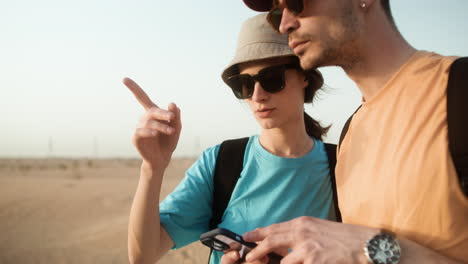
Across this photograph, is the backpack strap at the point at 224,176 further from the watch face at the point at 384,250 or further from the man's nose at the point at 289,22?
the watch face at the point at 384,250

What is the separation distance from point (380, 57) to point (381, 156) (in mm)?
556

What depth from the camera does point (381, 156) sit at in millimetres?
1608

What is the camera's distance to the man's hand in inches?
55.7

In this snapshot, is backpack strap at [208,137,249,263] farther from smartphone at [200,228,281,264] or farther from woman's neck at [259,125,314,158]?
smartphone at [200,228,281,264]

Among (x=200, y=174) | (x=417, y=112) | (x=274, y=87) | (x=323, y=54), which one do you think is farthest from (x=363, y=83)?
(x=200, y=174)

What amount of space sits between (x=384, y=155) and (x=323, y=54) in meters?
0.67

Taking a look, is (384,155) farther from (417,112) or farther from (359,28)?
(359,28)

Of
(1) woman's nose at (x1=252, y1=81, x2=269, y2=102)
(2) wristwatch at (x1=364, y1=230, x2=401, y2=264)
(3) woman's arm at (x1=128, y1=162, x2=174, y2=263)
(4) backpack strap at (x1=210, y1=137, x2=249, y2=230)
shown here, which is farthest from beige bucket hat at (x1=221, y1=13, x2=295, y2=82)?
(2) wristwatch at (x1=364, y1=230, x2=401, y2=264)

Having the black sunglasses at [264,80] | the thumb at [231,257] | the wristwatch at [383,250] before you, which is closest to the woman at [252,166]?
the black sunglasses at [264,80]

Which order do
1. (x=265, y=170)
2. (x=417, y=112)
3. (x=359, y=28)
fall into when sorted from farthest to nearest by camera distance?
(x=265, y=170), (x=359, y=28), (x=417, y=112)

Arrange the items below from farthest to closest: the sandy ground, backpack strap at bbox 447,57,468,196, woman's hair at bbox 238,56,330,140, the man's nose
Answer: the sandy ground → woman's hair at bbox 238,56,330,140 → the man's nose → backpack strap at bbox 447,57,468,196

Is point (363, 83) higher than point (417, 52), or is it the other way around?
point (417, 52)

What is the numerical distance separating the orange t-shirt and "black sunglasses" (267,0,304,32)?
65 cm

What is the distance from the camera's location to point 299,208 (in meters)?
2.34
